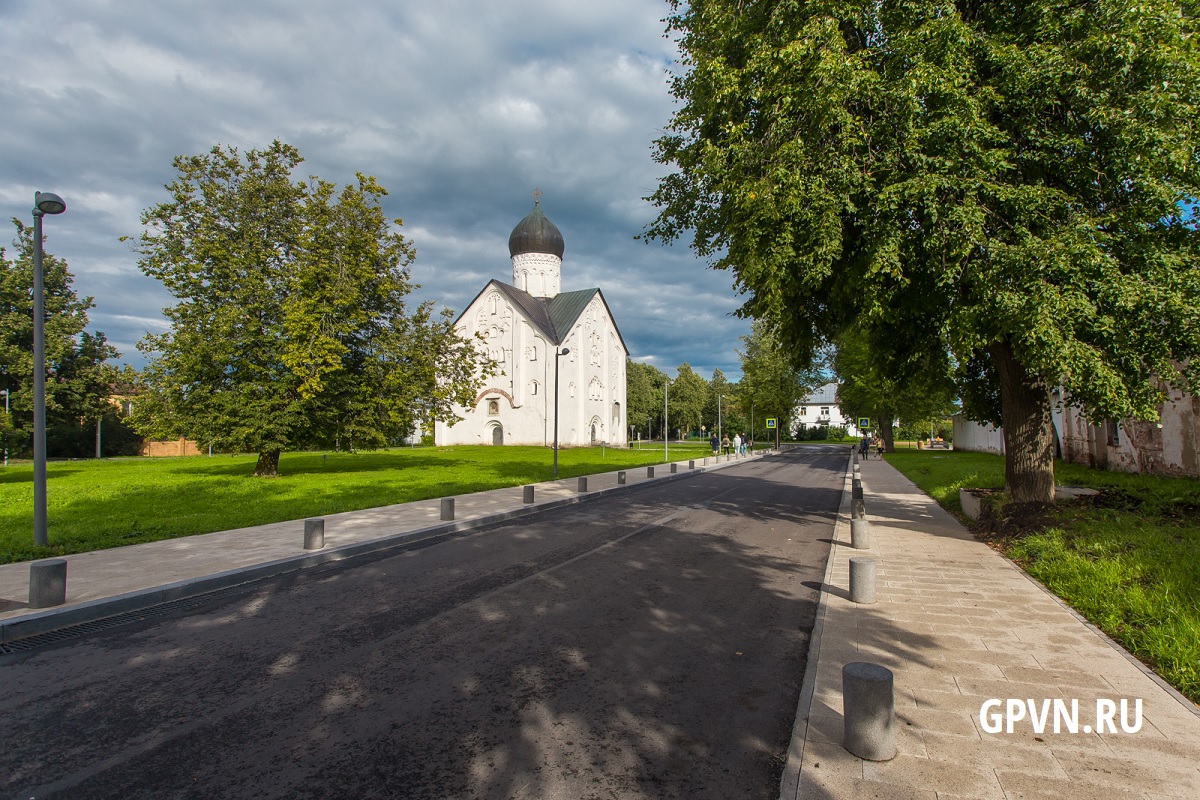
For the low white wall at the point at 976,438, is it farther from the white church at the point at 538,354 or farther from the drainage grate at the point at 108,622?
the drainage grate at the point at 108,622

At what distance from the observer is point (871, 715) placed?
315 cm

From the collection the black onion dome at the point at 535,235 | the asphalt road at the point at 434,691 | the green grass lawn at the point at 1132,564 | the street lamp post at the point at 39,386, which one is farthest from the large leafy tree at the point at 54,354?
the green grass lawn at the point at 1132,564

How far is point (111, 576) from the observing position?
729 centimetres

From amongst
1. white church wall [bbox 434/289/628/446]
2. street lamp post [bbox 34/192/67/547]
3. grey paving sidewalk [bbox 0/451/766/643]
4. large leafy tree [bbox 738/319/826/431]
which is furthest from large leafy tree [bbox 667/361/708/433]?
street lamp post [bbox 34/192/67/547]

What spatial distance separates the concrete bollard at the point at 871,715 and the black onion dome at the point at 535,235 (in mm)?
61005

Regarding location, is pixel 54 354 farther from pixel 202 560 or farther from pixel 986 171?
pixel 986 171

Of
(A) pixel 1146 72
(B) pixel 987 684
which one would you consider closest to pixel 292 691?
(B) pixel 987 684

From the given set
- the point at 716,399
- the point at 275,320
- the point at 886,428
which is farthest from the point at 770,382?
the point at 275,320

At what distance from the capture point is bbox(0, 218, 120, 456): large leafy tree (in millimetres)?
41938

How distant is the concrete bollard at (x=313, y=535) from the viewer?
28.9ft

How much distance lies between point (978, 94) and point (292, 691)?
10038 millimetres

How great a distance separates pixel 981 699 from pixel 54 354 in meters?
56.7

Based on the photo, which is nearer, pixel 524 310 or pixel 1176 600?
pixel 1176 600

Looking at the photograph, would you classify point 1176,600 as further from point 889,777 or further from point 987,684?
point 889,777
